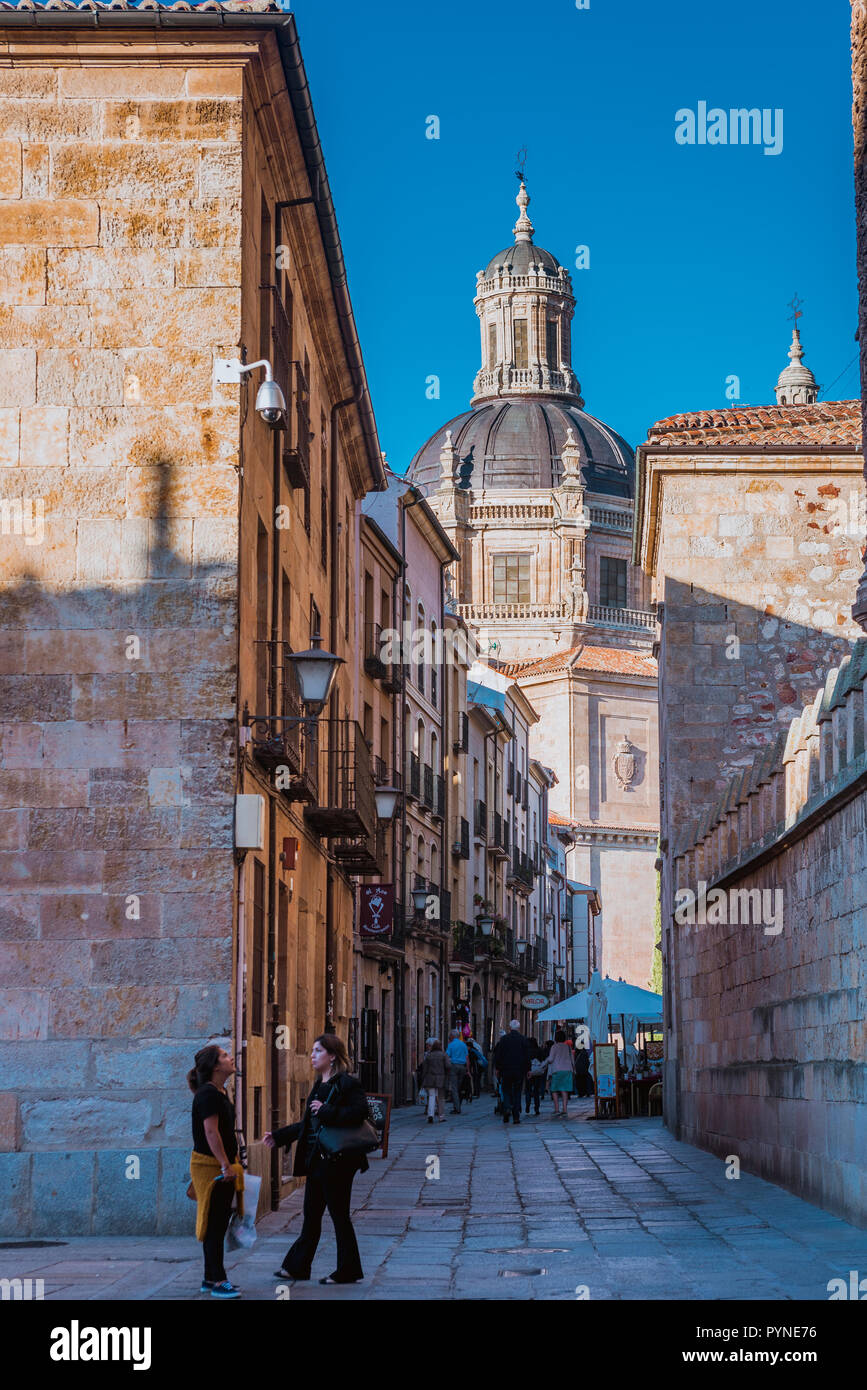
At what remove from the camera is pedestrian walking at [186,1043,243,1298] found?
8.92 meters

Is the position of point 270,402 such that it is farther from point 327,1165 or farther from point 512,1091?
point 512,1091

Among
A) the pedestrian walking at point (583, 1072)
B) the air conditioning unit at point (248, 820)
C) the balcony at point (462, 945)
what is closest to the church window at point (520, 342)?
the balcony at point (462, 945)

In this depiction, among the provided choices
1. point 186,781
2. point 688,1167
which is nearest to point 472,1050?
point 688,1167

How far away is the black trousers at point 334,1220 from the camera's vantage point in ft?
31.2

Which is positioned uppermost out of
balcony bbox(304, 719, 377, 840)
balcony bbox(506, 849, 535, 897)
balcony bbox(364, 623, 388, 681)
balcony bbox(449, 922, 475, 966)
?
balcony bbox(364, 623, 388, 681)

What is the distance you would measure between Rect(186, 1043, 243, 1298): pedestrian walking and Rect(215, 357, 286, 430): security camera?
443 cm

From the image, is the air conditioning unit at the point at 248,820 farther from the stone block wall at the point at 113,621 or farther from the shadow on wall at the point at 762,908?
the shadow on wall at the point at 762,908

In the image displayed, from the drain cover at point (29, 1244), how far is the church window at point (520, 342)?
319ft

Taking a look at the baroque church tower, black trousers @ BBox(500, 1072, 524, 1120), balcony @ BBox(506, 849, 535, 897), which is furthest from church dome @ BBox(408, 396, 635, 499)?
black trousers @ BBox(500, 1072, 524, 1120)

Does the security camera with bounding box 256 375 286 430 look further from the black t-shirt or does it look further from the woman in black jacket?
the black t-shirt

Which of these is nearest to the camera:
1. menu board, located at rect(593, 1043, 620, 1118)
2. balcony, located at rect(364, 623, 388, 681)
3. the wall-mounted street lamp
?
the wall-mounted street lamp

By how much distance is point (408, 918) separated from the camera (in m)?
39.0

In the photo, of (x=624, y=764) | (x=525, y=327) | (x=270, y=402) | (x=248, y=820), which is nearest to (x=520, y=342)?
(x=525, y=327)
